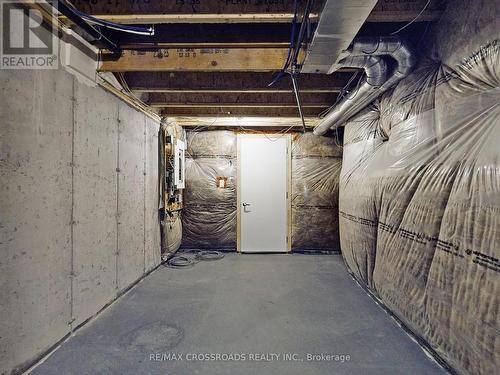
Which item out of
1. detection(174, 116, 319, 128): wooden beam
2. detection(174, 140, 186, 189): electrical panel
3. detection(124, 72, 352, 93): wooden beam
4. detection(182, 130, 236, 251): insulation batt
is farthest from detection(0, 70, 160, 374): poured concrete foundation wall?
detection(182, 130, 236, 251): insulation batt

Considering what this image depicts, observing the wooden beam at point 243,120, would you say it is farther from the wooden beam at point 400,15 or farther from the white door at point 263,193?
the wooden beam at point 400,15

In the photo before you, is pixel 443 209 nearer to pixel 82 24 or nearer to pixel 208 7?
pixel 208 7

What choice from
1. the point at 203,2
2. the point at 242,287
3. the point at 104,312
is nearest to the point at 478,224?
the point at 203,2

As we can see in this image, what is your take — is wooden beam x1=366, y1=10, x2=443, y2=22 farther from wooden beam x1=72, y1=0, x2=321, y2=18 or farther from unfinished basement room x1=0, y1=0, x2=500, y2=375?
wooden beam x1=72, y1=0, x2=321, y2=18

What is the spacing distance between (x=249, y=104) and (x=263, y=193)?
1743 millimetres

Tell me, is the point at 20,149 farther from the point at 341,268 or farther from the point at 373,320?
the point at 341,268

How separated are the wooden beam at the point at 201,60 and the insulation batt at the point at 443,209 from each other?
1.04m

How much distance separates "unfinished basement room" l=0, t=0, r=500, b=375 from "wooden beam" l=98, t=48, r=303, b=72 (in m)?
0.01

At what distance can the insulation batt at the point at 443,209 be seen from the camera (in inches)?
51.0

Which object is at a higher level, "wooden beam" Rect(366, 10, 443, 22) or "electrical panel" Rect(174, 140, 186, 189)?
"wooden beam" Rect(366, 10, 443, 22)

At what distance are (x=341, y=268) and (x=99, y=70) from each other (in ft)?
11.9

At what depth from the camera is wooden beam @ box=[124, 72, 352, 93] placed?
8.80 feet

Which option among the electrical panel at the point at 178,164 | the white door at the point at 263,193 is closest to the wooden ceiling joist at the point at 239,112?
the electrical panel at the point at 178,164

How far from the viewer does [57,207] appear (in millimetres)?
1787
